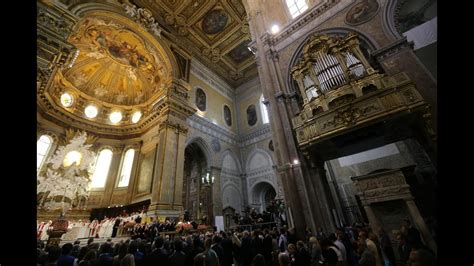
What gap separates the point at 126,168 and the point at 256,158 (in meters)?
10.3


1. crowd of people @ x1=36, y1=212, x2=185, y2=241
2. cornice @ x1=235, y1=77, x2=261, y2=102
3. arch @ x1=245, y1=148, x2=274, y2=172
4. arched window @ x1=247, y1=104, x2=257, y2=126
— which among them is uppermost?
cornice @ x1=235, y1=77, x2=261, y2=102

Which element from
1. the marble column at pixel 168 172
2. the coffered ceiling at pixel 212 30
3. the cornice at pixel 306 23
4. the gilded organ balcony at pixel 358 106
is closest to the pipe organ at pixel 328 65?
the gilded organ balcony at pixel 358 106

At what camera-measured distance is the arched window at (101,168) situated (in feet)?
46.1

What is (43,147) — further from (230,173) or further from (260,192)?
(260,192)

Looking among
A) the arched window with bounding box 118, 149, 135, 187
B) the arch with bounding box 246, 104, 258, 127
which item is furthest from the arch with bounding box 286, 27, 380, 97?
the arched window with bounding box 118, 149, 135, 187

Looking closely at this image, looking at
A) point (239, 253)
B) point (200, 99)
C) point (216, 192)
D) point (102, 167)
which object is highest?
point (200, 99)

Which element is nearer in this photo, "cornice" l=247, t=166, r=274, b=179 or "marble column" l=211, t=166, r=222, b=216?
"marble column" l=211, t=166, r=222, b=216

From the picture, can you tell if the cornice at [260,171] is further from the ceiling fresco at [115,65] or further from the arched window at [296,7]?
the arched window at [296,7]

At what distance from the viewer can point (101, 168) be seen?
578 inches

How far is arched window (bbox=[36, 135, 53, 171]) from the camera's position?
1218cm

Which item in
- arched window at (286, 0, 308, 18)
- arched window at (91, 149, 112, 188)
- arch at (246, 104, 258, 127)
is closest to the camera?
arched window at (286, 0, 308, 18)

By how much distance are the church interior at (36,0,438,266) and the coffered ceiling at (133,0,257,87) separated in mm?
124

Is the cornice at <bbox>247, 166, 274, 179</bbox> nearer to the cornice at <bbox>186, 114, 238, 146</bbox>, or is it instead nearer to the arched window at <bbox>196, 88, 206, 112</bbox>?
the cornice at <bbox>186, 114, 238, 146</bbox>

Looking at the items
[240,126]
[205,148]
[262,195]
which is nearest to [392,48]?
[205,148]
